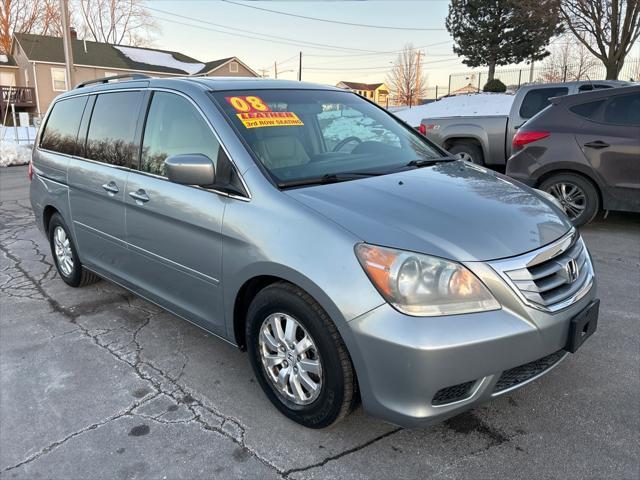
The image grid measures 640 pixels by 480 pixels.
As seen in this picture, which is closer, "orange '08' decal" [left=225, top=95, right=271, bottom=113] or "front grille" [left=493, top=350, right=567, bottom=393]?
"front grille" [left=493, top=350, right=567, bottom=393]

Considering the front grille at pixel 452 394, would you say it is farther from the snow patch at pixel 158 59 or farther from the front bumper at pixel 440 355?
the snow patch at pixel 158 59

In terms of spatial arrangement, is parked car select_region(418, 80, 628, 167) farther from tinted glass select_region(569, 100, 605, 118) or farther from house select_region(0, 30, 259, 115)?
house select_region(0, 30, 259, 115)

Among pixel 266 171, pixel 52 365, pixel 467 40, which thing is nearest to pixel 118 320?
pixel 52 365

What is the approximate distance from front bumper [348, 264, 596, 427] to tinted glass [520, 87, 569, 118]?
7745 mm

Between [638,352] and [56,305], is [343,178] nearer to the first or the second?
[638,352]

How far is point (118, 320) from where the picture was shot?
13.6 feet

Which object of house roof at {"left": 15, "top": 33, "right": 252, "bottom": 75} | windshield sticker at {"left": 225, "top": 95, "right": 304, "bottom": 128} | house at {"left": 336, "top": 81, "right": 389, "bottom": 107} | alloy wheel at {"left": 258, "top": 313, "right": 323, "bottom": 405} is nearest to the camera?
alloy wheel at {"left": 258, "top": 313, "right": 323, "bottom": 405}

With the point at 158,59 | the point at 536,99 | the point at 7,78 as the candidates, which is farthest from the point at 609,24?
the point at 7,78

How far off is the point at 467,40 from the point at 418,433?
33.9m

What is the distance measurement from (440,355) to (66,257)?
12.9ft

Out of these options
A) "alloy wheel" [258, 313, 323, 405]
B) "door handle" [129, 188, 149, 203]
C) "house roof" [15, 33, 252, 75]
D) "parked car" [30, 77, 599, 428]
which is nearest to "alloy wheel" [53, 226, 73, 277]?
"parked car" [30, 77, 599, 428]

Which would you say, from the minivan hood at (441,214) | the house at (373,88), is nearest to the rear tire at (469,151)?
the minivan hood at (441,214)

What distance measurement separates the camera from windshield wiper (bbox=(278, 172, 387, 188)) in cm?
278

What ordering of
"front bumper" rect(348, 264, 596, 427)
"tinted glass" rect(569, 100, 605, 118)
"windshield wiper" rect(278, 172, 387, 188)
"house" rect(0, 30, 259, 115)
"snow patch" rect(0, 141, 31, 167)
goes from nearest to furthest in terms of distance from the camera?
1. "front bumper" rect(348, 264, 596, 427)
2. "windshield wiper" rect(278, 172, 387, 188)
3. "tinted glass" rect(569, 100, 605, 118)
4. "snow patch" rect(0, 141, 31, 167)
5. "house" rect(0, 30, 259, 115)
